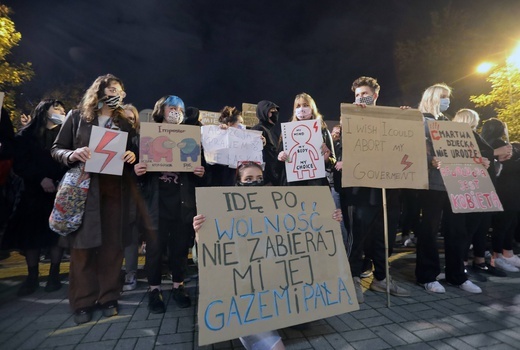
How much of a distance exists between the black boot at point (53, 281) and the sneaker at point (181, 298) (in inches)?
63.8

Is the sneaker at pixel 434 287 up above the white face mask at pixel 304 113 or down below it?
below

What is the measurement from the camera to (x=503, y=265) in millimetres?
4414

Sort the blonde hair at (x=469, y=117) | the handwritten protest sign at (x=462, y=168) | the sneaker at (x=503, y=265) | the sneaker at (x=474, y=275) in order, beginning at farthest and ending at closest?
the sneaker at (x=503, y=265), the blonde hair at (x=469, y=117), the sneaker at (x=474, y=275), the handwritten protest sign at (x=462, y=168)

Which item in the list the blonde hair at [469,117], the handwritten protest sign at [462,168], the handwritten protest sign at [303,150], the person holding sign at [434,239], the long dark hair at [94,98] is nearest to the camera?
the long dark hair at [94,98]

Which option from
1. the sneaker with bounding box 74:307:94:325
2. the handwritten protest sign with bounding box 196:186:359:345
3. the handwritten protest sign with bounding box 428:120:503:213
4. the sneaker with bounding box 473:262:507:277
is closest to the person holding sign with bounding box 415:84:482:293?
the handwritten protest sign with bounding box 428:120:503:213

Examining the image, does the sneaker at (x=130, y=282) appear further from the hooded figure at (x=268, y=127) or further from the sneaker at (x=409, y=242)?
the sneaker at (x=409, y=242)

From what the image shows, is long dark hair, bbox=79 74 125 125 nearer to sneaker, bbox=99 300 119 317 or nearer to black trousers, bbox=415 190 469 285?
sneaker, bbox=99 300 119 317

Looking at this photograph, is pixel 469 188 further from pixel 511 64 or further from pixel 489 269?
pixel 511 64

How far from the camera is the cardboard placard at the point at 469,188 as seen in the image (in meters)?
3.20

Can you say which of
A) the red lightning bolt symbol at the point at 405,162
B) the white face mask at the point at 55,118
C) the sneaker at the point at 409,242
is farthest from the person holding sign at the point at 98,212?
the sneaker at the point at 409,242

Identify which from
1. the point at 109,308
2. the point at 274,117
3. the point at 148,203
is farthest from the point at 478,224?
the point at 109,308

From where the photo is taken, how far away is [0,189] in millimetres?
3133

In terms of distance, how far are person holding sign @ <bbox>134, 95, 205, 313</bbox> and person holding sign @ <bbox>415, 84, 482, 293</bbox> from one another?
9.16 feet

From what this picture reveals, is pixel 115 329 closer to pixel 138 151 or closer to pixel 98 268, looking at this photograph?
pixel 98 268
